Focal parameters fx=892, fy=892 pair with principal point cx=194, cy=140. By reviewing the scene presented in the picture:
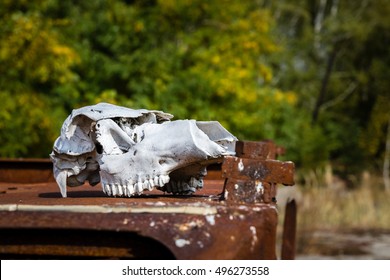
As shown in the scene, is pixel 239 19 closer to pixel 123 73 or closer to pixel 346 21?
pixel 123 73

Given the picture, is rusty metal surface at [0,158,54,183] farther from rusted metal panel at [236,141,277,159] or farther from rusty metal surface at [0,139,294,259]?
rusted metal panel at [236,141,277,159]

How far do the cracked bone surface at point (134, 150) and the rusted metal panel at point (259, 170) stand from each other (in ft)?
1.60

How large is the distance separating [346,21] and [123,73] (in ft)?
55.6

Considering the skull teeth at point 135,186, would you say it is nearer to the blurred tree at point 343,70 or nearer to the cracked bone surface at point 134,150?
the cracked bone surface at point 134,150

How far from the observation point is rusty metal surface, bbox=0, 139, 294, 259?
3080mm

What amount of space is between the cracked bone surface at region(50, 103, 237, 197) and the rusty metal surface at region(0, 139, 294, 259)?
18.1 inches

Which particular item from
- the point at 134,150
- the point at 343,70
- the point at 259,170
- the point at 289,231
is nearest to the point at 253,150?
the point at 259,170

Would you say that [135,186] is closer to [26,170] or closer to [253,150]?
[253,150]

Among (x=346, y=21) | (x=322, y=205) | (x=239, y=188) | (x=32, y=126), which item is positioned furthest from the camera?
(x=346, y=21)

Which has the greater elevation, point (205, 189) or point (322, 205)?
point (205, 189)

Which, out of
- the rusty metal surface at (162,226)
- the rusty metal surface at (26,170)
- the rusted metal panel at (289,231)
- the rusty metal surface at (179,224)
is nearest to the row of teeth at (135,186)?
the rusty metal surface at (162,226)

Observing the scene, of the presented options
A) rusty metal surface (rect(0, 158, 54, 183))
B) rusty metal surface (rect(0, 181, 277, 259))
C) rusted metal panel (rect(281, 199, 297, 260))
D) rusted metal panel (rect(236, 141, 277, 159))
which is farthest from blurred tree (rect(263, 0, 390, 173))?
rusty metal surface (rect(0, 181, 277, 259))
